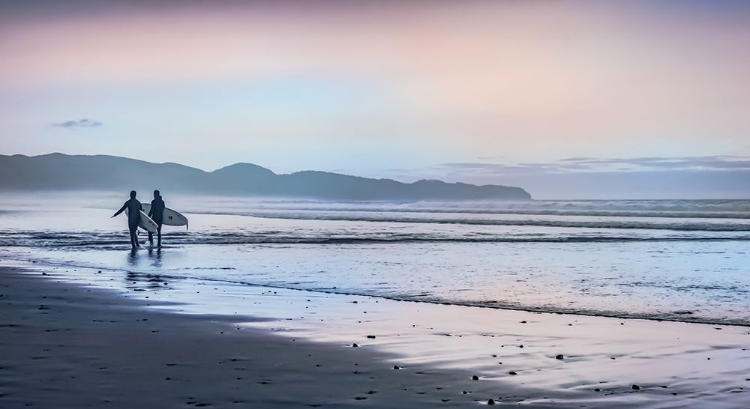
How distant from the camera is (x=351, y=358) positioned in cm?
923

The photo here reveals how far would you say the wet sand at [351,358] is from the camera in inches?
290

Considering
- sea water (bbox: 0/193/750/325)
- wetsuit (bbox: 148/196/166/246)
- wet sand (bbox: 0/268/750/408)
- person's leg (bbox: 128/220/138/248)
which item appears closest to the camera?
wet sand (bbox: 0/268/750/408)

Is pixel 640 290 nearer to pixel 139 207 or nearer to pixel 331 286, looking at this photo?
pixel 331 286

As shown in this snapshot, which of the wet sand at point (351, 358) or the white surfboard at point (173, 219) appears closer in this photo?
the wet sand at point (351, 358)

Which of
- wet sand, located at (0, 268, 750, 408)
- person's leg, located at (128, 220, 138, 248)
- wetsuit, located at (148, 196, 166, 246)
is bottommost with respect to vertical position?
wet sand, located at (0, 268, 750, 408)

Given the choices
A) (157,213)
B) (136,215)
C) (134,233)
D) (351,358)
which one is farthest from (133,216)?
(351,358)

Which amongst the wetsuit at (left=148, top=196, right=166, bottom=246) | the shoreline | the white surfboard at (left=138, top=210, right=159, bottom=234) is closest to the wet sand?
the shoreline

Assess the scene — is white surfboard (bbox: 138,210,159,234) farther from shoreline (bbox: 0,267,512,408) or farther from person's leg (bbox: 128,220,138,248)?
shoreline (bbox: 0,267,512,408)

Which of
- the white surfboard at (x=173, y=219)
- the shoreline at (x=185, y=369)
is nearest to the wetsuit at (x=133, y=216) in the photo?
the white surfboard at (x=173, y=219)

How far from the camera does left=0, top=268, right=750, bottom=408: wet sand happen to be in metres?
7.36

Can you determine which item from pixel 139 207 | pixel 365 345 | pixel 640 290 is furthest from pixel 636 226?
pixel 365 345

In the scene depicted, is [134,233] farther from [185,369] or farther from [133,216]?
[185,369]

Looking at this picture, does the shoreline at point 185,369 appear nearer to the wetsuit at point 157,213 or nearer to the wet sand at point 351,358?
the wet sand at point 351,358

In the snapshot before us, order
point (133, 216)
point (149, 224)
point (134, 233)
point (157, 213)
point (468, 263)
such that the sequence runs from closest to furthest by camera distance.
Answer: point (468, 263) → point (134, 233) → point (133, 216) → point (149, 224) → point (157, 213)
